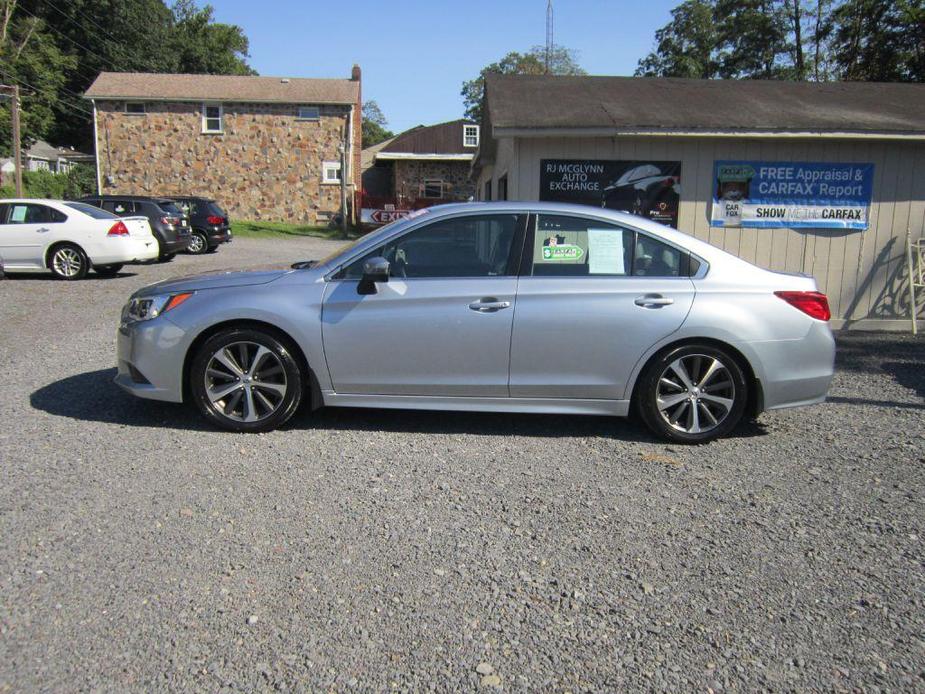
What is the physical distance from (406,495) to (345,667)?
1.65m

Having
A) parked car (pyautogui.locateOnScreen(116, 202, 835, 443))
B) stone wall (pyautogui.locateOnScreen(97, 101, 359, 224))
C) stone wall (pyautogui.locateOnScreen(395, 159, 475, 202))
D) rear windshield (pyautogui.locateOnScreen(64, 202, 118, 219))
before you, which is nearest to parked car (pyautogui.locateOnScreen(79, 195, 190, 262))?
rear windshield (pyautogui.locateOnScreen(64, 202, 118, 219))

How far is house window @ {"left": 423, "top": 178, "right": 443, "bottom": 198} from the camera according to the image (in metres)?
45.4

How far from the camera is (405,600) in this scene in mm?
3328

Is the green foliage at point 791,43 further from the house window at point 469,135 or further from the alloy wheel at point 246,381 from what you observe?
the alloy wheel at point 246,381

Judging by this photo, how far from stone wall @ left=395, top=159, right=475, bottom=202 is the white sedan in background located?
3085 cm

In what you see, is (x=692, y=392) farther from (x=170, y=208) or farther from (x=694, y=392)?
(x=170, y=208)

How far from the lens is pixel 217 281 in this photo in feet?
18.6

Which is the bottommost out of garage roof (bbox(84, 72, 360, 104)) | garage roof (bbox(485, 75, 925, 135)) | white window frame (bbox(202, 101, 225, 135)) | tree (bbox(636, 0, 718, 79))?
garage roof (bbox(485, 75, 925, 135))

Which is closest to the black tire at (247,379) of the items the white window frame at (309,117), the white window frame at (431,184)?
the white window frame at (309,117)

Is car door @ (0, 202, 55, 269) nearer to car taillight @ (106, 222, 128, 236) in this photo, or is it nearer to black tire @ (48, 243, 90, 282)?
black tire @ (48, 243, 90, 282)

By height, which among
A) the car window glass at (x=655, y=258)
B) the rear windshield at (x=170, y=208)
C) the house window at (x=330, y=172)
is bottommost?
the car window glass at (x=655, y=258)

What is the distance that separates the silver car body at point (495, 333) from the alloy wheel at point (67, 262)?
10.7 m

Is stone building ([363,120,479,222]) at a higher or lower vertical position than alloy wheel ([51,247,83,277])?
higher

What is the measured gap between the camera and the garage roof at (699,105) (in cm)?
988
